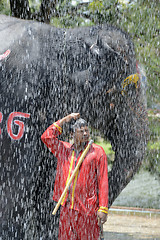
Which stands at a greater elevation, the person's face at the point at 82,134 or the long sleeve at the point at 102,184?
the person's face at the point at 82,134

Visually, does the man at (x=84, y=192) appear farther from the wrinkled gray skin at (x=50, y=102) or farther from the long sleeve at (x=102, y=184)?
the wrinkled gray skin at (x=50, y=102)

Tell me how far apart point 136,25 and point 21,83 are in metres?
2.66

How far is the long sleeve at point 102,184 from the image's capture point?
2545 millimetres

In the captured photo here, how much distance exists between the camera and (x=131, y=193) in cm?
873

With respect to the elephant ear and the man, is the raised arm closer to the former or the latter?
the man

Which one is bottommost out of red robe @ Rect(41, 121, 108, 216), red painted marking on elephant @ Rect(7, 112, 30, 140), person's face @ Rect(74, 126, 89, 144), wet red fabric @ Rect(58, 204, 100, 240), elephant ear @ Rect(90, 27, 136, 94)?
wet red fabric @ Rect(58, 204, 100, 240)

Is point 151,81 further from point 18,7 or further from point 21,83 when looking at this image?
point 21,83

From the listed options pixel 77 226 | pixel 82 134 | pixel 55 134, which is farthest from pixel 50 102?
pixel 77 226

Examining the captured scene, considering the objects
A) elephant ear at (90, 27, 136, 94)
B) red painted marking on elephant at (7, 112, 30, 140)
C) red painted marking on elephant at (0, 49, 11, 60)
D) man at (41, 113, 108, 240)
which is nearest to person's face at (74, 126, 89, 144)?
man at (41, 113, 108, 240)

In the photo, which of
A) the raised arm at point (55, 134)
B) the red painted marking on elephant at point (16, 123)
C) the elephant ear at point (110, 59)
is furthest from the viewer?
the elephant ear at point (110, 59)

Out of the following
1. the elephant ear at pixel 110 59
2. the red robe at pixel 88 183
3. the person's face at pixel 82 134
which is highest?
the elephant ear at pixel 110 59

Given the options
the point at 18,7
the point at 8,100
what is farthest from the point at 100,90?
the point at 18,7

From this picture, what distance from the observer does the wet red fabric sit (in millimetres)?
2582

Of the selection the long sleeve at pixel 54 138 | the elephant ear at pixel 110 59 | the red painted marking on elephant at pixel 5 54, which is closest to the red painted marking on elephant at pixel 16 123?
the long sleeve at pixel 54 138
